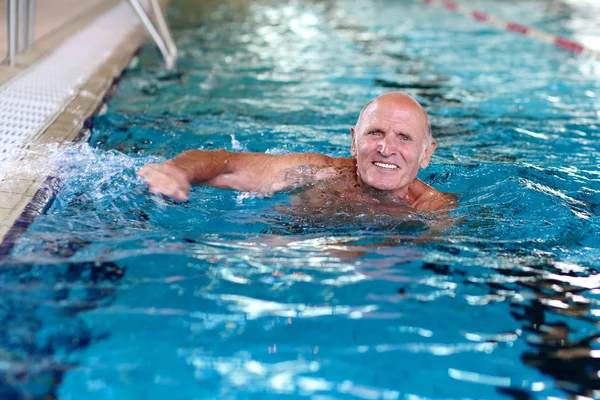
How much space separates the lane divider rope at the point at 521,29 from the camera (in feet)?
28.8

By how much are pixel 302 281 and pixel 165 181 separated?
24.4 inches

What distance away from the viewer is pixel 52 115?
4527 mm

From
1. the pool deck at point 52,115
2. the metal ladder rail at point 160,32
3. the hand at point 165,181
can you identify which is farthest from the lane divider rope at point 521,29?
the hand at point 165,181

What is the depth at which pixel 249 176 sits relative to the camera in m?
3.24

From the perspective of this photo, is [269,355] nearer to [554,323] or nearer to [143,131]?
[554,323]

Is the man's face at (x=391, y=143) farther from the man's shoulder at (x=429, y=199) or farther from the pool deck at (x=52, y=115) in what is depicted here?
the pool deck at (x=52, y=115)

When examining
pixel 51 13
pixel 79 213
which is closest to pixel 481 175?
pixel 79 213

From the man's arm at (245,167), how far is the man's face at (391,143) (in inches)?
11.3

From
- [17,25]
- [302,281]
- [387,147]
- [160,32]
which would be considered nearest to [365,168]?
[387,147]

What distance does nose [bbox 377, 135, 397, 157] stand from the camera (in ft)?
10.1

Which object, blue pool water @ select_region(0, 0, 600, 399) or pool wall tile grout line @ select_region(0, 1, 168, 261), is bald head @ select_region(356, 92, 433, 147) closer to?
blue pool water @ select_region(0, 0, 600, 399)

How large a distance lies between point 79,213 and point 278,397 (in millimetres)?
1485

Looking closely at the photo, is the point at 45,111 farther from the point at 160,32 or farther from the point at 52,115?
the point at 160,32

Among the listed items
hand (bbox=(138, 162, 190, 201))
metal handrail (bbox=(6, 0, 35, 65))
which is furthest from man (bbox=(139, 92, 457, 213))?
metal handrail (bbox=(6, 0, 35, 65))
